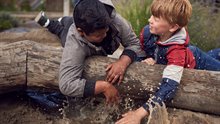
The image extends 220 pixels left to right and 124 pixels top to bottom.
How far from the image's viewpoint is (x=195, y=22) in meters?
6.98

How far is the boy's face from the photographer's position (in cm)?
354

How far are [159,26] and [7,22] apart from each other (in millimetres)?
9061

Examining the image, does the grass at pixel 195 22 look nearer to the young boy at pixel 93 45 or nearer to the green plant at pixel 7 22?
the young boy at pixel 93 45

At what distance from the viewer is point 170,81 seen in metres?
3.47

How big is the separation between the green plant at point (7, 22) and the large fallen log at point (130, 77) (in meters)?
8.19

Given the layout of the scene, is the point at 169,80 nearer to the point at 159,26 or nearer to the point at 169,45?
the point at 169,45

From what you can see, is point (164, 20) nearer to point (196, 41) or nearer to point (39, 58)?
point (39, 58)

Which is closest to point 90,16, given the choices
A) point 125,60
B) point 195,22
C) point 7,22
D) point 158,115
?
point 125,60

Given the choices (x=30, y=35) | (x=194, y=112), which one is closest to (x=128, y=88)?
(x=194, y=112)

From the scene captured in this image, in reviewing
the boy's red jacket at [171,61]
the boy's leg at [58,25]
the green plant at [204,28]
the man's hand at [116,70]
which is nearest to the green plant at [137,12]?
the green plant at [204,28]

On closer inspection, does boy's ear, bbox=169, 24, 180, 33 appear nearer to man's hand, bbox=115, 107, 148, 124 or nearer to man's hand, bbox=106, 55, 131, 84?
man's hand, bbox=106, 55, 131, 84

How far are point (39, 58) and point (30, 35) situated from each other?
83.1 inches

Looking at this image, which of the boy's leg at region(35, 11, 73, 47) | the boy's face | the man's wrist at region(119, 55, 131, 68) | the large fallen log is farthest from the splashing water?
the boy's leg at region(35, 11, 73, 47)

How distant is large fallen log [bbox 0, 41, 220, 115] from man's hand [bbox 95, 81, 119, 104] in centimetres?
11
